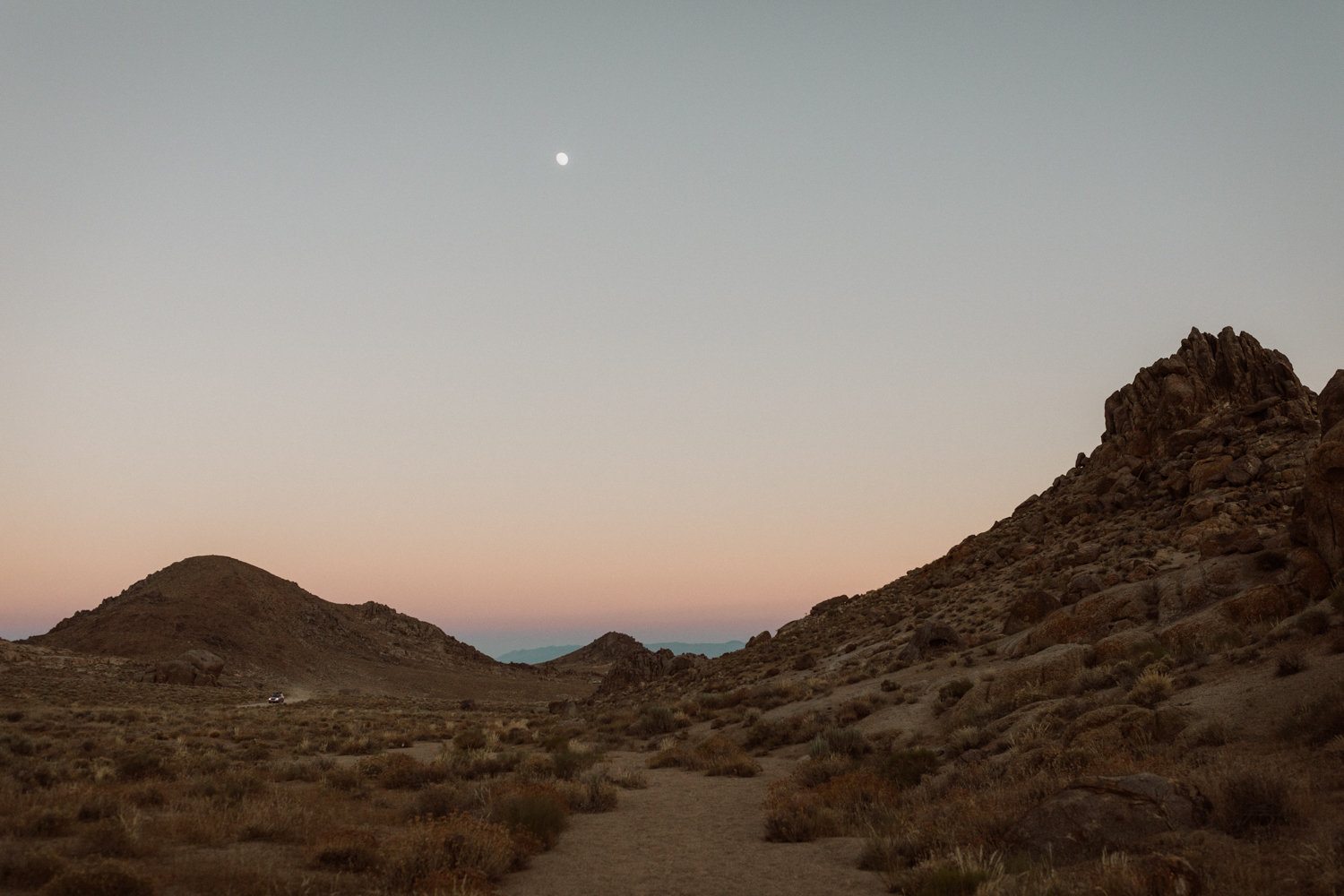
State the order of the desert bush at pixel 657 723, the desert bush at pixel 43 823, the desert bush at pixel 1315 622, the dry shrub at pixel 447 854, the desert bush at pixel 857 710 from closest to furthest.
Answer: the dry shrub at pixel 447 854
the desert bush at pixel 43 823
the desert bush at pixel 1315 622
the desert bush at pixel 857 710
the desert bush at pixel 657 723

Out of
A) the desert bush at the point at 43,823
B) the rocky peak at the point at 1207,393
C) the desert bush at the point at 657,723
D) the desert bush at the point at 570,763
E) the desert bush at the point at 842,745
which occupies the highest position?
the rocky peak at the point at 1207,393

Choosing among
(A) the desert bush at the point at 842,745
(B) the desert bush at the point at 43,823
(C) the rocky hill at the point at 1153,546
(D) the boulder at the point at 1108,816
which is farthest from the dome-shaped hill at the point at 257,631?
(D) the boulder at the point at 1108,816

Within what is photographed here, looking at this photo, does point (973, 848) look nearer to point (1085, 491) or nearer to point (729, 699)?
point (729, 699)

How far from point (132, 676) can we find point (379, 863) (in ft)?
239

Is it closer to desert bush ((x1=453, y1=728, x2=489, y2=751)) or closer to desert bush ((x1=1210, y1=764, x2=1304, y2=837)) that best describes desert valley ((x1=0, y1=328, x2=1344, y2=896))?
desert bush ((x1=1210, y1=764, x2=1304, y2=837))

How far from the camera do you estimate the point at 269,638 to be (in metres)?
98.1

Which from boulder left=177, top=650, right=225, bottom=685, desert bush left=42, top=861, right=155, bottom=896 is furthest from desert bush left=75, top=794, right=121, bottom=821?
boulder left=177, top=650, right=225, bottom=685

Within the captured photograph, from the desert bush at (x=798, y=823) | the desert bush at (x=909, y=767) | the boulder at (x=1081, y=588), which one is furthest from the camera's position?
the boulder at (x=1081, y=588)

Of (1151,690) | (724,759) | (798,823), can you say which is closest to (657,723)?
(724,759)

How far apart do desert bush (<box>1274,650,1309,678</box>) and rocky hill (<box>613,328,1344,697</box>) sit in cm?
395

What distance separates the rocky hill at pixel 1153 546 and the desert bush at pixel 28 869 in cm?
2129

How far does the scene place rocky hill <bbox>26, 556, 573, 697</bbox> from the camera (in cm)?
8756

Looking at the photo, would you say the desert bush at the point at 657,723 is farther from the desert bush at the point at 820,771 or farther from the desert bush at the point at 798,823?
the desert bush at the point at 798,823

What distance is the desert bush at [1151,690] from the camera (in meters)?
13.5
